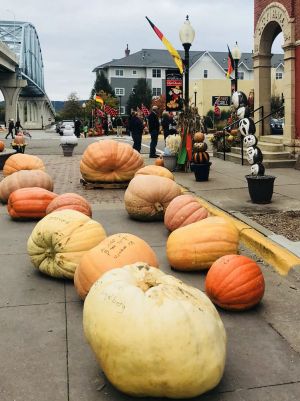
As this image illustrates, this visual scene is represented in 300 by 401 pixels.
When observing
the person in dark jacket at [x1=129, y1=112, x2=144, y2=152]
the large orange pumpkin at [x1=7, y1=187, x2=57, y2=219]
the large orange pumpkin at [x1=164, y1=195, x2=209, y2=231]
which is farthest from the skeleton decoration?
the person in dark jacket at [x1=129, y1=112, x2=144, y2=152]

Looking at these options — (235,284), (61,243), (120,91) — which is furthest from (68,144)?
(120,91)

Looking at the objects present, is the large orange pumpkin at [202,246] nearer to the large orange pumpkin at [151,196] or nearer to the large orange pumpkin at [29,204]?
the large orange pumpkin at [151,196]

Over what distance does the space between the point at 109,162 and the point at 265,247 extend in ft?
20.0

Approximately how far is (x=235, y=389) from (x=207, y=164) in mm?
9458

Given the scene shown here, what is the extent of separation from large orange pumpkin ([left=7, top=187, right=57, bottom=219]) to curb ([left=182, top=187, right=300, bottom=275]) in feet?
10.1

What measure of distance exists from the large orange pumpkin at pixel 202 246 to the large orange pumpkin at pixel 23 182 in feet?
15.8

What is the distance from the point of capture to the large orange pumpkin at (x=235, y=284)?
4500mm

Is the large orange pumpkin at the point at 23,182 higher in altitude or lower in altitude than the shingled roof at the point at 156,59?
lower

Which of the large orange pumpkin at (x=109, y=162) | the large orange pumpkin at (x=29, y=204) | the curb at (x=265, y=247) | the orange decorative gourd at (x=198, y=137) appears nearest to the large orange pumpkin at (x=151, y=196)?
the curb at (x=265, y=247)

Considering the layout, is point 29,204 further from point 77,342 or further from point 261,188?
point 77,342

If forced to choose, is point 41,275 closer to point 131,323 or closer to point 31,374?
point 31,374

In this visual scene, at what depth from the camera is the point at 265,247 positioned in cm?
615

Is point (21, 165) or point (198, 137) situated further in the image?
point (198, 137)

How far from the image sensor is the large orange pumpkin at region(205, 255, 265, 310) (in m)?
4.50
